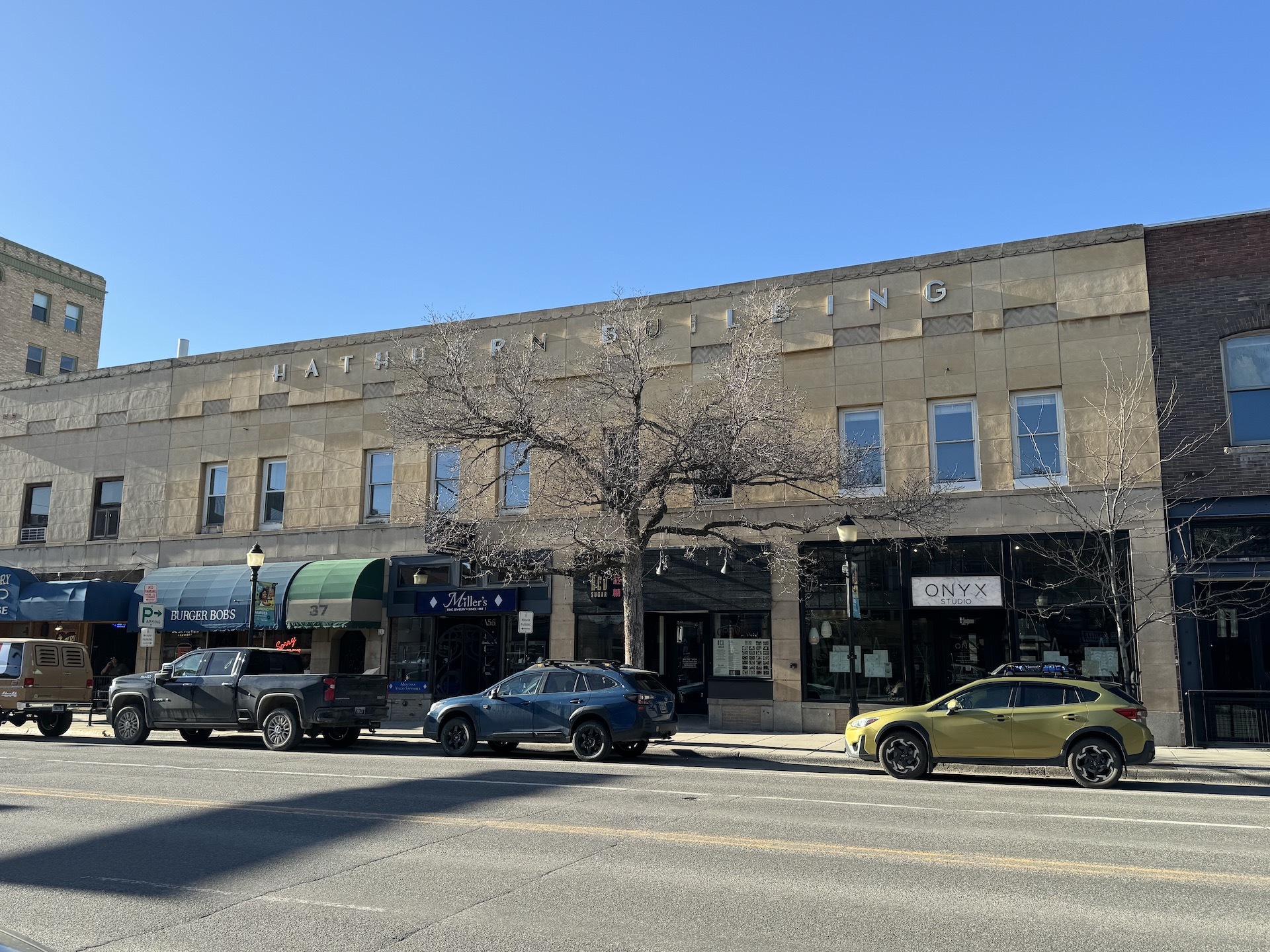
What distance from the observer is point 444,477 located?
982 inches

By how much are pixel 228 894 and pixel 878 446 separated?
16.5 m

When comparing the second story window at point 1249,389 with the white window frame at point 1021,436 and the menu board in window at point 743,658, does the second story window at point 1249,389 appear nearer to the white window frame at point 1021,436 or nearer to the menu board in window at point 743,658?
the white window frame at point 1021,436

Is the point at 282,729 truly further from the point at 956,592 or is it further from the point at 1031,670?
the point at 956,592

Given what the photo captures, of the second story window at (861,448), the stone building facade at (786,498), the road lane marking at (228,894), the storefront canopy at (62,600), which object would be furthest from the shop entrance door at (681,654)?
the road lane marking at (228,894)

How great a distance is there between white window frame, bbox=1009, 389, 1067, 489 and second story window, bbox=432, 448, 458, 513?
41.0ft

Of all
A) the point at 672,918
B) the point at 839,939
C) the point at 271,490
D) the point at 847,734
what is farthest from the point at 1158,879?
the point at 271,490

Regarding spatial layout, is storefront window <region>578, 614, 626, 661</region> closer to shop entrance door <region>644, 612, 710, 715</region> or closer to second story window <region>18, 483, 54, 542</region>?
shop entrance door <region>644, 612, 710, 715</region>

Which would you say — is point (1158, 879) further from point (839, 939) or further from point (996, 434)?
point (996, 434)

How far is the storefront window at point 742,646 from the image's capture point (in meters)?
21.3

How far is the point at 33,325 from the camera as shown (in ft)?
152

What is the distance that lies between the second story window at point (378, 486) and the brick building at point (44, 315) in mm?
25736

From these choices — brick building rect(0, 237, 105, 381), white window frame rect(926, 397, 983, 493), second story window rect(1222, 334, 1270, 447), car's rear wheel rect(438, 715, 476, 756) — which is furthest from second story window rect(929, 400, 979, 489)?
brick building rect(0, 237, 105, 381)

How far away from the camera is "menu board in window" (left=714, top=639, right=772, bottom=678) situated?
21.3 m

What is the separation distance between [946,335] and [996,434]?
2.39 meters
